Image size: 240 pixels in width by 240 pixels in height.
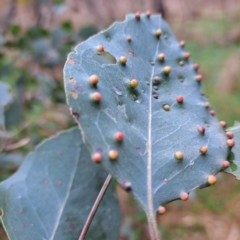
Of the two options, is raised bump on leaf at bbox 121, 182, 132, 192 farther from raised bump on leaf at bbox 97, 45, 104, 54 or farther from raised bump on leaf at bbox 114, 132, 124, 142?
raised bump on leaf at bbox 97, 45, 104, 54

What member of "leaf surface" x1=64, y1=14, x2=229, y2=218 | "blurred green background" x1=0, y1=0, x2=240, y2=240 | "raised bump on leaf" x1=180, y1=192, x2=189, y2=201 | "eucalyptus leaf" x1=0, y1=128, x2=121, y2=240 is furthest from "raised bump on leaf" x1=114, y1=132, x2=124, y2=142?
"blurred green background" x1=0, y1=0, x2=240, y2=240

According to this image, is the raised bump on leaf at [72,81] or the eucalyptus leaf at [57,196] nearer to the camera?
the raised bump on leaf at [72,81]

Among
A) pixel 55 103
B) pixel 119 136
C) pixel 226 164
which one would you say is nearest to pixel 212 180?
pixel 226 164

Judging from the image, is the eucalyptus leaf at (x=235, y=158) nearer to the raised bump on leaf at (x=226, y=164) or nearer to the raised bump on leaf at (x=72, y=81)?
the raised bump on leaf at (x=226, y=164)

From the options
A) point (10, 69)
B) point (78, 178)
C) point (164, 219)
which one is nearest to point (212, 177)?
point (78, 178)

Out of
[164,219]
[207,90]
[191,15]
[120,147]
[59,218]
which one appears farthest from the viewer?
[191,15]

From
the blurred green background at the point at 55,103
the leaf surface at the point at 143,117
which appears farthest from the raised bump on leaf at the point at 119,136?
the blurred green background at the point at 55,103

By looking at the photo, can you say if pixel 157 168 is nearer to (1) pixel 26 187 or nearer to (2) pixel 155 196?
(2) pixel 155 196
